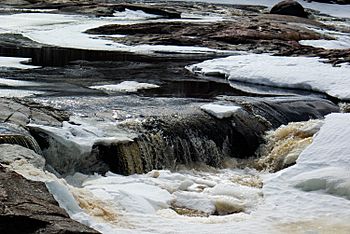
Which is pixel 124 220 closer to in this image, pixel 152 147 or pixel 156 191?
pixel 156 191

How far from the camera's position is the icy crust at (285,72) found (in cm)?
1579

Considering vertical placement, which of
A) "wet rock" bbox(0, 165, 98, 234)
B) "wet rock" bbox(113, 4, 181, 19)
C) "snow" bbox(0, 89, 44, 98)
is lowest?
"wet rock" bbox(113, 4, 181, 19)

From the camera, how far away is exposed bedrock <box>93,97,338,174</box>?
9.30 metres

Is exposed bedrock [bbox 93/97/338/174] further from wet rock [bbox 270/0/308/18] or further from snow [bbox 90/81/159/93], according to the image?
wet rock [bbox 270/0/308/18]

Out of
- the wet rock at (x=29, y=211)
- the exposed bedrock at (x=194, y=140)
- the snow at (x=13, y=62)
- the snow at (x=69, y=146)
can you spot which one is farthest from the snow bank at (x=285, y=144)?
the snow at (x=13, y=62)

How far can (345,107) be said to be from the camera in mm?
14180

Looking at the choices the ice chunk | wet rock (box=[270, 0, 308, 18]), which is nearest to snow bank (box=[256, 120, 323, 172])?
the ice chunk

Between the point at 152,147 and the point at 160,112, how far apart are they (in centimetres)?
128

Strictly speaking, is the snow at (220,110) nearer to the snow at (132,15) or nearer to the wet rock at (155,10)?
the wet rock at (155,10)

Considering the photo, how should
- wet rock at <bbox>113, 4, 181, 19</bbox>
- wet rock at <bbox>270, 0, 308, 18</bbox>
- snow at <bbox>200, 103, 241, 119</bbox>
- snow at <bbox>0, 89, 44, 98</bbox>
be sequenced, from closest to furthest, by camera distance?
snow at <bbox>200, 103, 241, 119</bbox>, snow at <bbox>0, 89, 44, 98</bbox>, wet rock at <bbox>113, 4, 181, 19</bbox>, wet rock at <bbox>270, 0, 308, 18</bbox>

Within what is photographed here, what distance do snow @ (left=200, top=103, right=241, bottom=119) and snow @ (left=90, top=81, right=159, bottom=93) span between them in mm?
2495

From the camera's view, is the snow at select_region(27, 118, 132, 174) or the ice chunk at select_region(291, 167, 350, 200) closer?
the ice chunk at select_region(291, 167, 350, 200)

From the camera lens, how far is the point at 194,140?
10.5 meters

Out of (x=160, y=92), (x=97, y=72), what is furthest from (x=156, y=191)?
(x=97, y=72)
